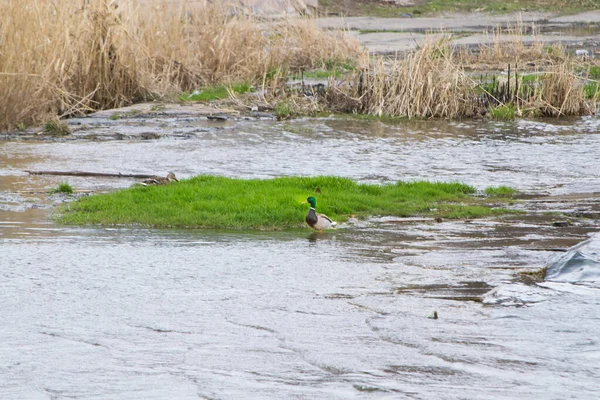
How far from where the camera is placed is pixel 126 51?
19375mm

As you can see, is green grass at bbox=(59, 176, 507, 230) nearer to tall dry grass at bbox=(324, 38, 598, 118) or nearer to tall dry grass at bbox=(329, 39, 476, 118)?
tall dry grass at bbox=(329, 39, 476, 118)

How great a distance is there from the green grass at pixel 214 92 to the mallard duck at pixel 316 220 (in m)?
10.9

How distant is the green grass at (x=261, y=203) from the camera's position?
10664mm

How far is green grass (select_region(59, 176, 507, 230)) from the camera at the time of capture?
10.7 meters

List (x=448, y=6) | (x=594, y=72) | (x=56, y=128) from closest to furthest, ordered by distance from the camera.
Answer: (x=56, y=128), (x=594, y=72), (x=448, y=6)

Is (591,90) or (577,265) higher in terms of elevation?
(591,90)

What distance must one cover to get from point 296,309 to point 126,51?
1301 centimetres

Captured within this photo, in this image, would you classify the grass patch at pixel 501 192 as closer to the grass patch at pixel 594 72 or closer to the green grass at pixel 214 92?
the green grass at pixel 214 92

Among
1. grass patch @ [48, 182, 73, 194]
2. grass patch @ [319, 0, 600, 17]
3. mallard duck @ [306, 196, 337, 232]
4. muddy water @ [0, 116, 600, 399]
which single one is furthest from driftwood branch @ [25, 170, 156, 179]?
grass patch @ [319, 0, 600, 17]

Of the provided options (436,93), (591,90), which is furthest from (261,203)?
(591,90)

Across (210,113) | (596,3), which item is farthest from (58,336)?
(596,3)

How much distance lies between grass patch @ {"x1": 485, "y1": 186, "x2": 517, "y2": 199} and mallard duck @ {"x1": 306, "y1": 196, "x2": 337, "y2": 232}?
3.10 m

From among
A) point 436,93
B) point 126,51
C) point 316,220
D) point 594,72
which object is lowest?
point 316,220

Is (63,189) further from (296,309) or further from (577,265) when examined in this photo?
(577,265)
